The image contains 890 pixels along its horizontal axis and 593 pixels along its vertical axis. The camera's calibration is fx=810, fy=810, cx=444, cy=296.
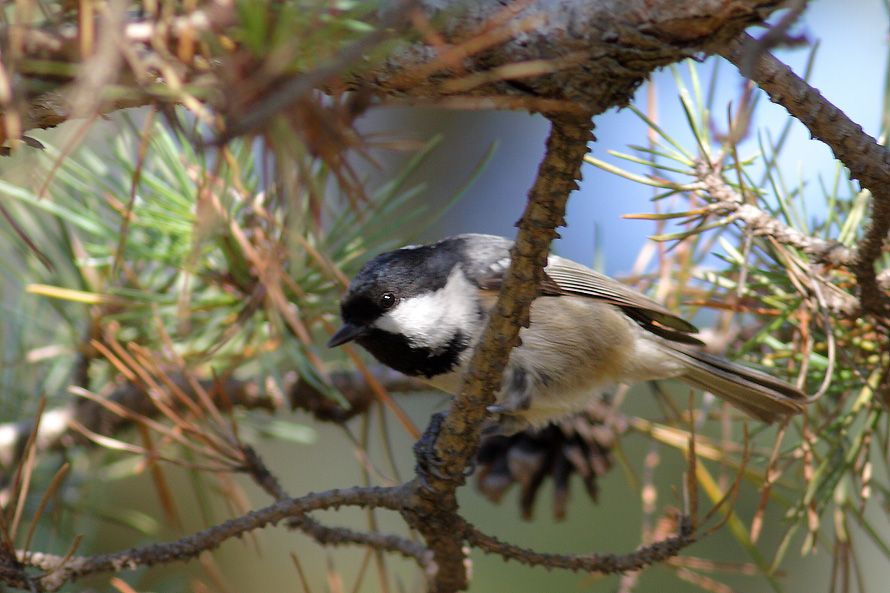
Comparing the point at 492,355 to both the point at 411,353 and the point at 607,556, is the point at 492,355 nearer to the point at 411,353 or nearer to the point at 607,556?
the point at 607,556

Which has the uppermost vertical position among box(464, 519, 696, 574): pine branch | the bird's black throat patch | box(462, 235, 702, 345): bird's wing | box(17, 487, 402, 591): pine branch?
box(462, 235, 702, 345): bird's wing

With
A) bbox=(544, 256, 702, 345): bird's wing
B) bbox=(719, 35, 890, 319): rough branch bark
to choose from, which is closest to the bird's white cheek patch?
bbox=(544, 256, 702, 345): bird's wing

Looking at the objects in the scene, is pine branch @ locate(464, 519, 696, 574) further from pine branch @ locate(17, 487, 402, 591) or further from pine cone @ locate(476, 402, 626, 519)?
pine cone @ locate(476, 402, 626, 519)

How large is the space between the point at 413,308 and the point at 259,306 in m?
0.37

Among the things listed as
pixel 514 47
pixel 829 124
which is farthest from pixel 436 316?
pixel 514 47

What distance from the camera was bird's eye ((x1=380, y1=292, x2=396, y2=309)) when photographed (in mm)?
1713

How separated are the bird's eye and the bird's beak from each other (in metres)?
0.07

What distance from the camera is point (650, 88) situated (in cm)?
183

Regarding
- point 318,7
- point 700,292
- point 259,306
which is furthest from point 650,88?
point 318,7

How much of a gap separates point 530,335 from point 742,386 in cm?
48

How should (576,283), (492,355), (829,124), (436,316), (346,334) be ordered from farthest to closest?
(576,283) < (436,316) < (346,334) < (492,355) < (829,124)

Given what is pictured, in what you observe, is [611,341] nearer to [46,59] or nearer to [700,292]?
[700,292]

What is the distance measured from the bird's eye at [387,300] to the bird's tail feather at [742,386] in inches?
28.8

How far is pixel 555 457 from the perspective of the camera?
192cm
